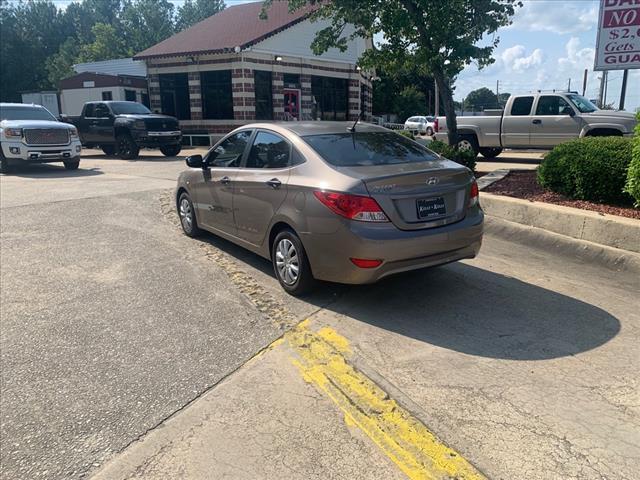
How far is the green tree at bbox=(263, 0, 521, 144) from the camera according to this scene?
10.3 metres

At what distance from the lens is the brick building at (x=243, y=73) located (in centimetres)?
2466

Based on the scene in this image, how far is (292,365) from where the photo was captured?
395cm

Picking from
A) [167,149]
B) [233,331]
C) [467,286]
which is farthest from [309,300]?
[167,149]

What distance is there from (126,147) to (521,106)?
1394cm

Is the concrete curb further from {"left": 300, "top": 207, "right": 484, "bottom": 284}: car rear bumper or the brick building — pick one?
the brick building

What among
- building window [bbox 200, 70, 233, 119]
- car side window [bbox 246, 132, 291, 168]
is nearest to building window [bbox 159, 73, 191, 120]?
building window [bbox 200, 70, 233, 119]

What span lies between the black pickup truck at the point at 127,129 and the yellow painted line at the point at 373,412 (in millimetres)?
16852

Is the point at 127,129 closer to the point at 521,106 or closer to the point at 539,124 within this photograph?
the point at 521,106

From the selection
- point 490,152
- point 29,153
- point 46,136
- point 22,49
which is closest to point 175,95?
point 46,136

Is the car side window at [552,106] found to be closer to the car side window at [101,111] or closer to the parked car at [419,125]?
the car side window at [101,111]

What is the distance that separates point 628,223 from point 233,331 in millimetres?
4752

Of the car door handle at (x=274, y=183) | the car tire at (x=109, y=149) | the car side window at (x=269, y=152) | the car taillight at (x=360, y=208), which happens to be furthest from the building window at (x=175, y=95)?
the car taillight at (x=360, y=208)

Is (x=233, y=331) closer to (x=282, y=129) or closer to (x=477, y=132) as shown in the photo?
(x=282, y=129)

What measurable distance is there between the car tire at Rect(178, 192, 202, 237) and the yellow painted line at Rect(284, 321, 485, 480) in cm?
359
